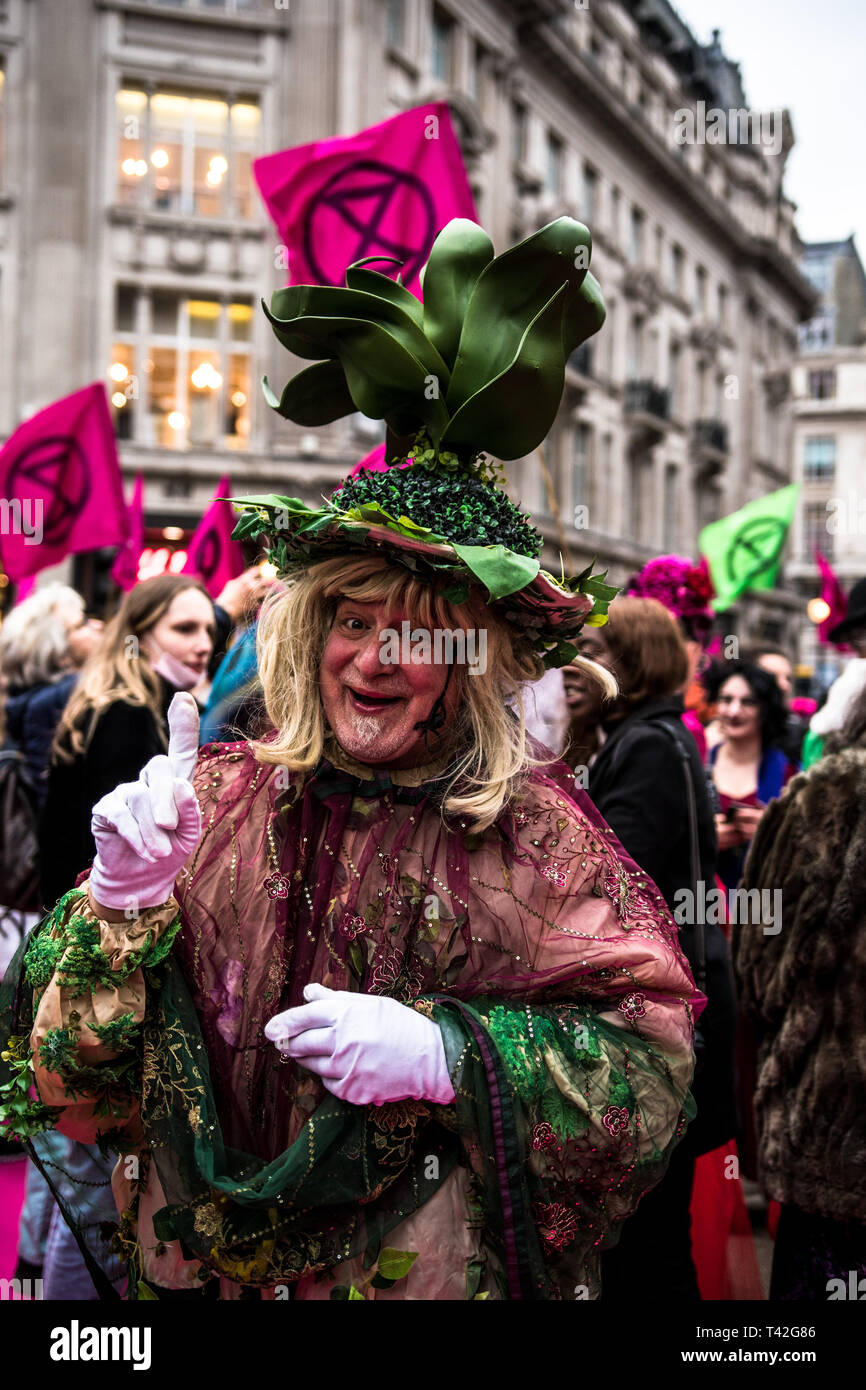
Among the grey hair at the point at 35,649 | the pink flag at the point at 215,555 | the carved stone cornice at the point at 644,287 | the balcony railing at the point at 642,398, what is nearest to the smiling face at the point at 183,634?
the grey hair at the point at 35,649

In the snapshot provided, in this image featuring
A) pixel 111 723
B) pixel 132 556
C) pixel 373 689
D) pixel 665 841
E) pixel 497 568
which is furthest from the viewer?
pixel 132 556

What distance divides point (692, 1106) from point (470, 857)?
0.52 meters

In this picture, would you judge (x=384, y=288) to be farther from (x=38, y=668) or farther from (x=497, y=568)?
(x=38, y=668)

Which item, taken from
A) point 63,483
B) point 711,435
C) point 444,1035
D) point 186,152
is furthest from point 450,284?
point 711,435

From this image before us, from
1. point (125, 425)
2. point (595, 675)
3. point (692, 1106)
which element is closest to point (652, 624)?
point (595, 675)

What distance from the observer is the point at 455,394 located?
1.92 meters

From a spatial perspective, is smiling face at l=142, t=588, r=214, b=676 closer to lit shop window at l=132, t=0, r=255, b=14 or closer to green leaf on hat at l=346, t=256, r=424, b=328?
green leaf on hat at l=346, t=256, r=424, b=328

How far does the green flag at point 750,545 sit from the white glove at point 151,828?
23.3ft

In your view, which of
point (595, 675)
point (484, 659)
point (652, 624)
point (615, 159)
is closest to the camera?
point (484, 659)

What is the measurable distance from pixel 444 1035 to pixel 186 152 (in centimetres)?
1767

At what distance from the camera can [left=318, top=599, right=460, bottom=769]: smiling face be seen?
1.83 m
